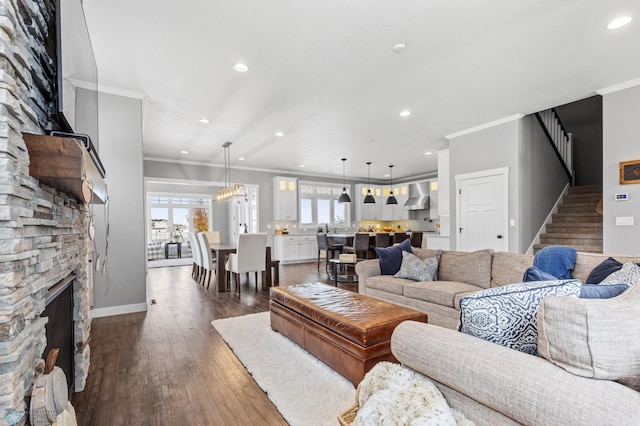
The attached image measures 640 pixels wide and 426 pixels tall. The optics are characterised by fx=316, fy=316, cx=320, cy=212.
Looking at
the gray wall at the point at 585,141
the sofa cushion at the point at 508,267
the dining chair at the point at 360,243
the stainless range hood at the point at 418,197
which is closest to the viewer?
the sofa cushion at the point at 508,267

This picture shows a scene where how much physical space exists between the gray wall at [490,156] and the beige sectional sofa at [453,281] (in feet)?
6.46

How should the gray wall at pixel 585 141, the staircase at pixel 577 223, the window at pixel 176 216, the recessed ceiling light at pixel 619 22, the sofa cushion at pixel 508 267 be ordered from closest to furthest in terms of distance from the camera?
the recessed ceiling light at pixel 619 22, the sofa cushion at pixel 508 267, the staircase at pixel 577 223, the gray wall at pixel 585 141, the window at pixel 176 216

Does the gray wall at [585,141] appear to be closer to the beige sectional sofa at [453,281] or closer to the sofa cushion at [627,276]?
the beige sectional sofa at [453,281]

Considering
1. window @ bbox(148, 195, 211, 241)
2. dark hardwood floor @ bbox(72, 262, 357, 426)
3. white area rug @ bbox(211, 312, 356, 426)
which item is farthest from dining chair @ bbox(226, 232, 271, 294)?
window @ bbox(148, 195, 211, 241)

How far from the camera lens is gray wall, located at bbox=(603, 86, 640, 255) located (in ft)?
12.4

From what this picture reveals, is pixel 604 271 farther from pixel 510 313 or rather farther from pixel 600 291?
pixel 510 313

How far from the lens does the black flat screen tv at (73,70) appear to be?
4.76ft

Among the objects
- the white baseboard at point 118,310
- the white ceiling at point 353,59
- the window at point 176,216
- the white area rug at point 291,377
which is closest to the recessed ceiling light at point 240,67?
the white ceiling at point 353,59

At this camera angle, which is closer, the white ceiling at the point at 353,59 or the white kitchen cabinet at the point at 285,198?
the white ceiling at the point at 353,59

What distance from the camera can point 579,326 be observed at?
89 centimetres

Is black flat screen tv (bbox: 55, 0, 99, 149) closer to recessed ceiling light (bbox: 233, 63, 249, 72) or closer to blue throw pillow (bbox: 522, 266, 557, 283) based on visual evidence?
recessed ceiling light (bbox: 233, 63, 249, 72)

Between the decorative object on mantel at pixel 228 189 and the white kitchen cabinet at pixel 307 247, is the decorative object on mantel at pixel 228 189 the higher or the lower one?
the higher one

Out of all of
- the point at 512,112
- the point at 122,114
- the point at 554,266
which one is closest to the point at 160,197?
the point at 122,114

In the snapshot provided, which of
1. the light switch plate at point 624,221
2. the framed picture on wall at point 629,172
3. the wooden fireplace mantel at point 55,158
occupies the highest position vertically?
the framed picture on wall at point 629,172
